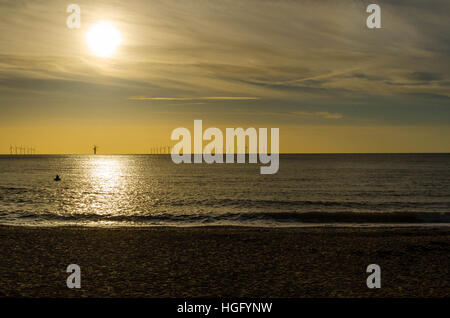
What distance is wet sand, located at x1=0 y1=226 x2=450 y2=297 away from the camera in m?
12.4

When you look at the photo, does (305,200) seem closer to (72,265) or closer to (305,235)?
(305,235)

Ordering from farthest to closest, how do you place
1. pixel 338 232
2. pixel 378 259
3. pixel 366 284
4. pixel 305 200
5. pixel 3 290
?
pixel 305 200
pixel 338 232
pixel 378 259
pixel 366 284
pixel 3 290

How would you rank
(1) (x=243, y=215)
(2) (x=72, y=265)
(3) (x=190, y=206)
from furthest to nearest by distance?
(3) (x=190, y=206) < (1) (x=243, y=215) < (2) (x=72, y=265)

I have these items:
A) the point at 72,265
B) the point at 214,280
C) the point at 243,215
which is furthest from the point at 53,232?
the point at 243,215

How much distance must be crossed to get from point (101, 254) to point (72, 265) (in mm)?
2193

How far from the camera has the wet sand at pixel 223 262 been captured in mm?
12414

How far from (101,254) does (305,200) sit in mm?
34254

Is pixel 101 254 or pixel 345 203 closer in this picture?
pixel 101 254

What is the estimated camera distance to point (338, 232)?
A: 80.5ft

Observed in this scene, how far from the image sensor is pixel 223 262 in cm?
1603
